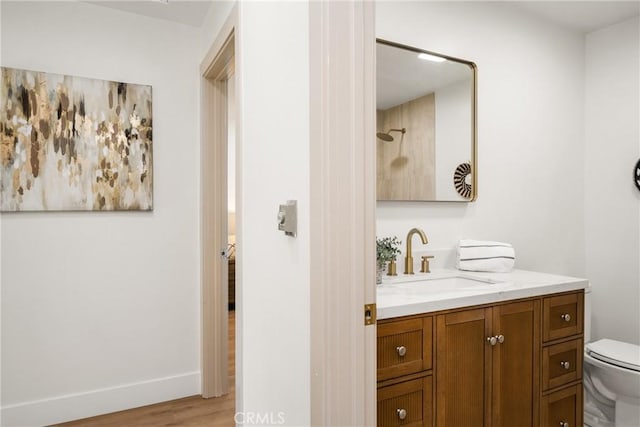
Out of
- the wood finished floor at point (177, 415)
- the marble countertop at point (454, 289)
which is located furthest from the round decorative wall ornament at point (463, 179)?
the wood finished floor at point (177, 415)

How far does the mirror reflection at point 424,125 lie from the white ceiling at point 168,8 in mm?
1099

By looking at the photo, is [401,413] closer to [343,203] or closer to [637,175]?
[343,203]

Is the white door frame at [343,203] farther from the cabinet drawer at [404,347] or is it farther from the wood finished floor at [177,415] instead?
the wood finished floor at [177,415]

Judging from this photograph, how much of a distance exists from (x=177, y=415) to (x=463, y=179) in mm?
2147

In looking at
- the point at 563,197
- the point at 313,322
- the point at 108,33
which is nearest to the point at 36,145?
the point at 108,33

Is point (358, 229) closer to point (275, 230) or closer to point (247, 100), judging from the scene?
point (275, 230)

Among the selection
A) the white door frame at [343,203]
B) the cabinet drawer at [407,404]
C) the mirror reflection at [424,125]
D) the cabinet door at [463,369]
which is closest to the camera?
the white door frame at [343,203]

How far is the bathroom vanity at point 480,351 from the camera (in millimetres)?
1408

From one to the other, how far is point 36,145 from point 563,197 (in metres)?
3.28

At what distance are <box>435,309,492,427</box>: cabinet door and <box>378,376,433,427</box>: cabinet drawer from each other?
53mm

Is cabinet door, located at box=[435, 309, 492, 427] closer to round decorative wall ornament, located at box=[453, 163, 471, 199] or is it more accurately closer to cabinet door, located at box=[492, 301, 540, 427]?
cabinet door, located at box=[492, 301, 540, 427]

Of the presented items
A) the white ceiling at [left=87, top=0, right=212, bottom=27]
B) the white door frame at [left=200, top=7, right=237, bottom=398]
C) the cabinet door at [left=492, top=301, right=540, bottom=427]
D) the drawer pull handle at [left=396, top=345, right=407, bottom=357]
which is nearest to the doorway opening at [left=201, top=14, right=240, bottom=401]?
the white door frame at [left=200, top=7, right=237, bottom=398]

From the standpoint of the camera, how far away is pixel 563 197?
2795mm

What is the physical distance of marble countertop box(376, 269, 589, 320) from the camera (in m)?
1.44
